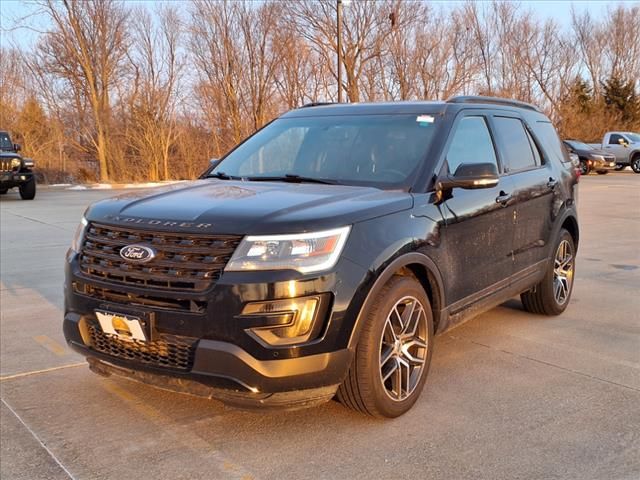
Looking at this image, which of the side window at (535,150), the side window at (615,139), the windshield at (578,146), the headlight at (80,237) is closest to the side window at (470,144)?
the side window at (535,150)

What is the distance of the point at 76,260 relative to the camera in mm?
3551

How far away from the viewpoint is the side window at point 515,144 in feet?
16.1

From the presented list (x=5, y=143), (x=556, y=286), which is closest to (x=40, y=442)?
(x=556, y=286)

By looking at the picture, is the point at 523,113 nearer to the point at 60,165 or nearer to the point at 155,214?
the point at 155,214

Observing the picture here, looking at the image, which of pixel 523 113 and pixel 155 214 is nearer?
pixel 155 214

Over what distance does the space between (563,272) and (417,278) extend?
2571 millimetres

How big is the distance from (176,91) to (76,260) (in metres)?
28.3

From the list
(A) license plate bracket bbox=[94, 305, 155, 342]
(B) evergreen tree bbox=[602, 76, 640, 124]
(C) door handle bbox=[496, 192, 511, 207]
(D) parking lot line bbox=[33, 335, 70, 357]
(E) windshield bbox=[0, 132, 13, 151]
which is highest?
(B) evergreen tree bbox=[602, 76, 640, 124]

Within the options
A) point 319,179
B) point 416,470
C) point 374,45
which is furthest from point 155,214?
point 374,45

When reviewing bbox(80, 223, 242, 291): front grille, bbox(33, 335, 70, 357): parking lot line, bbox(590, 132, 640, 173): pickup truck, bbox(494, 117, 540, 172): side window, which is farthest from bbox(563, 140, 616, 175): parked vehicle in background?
bbox(80, 223, 242, 291): front grille

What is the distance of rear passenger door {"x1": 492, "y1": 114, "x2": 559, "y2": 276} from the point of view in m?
4.83

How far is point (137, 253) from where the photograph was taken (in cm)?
317

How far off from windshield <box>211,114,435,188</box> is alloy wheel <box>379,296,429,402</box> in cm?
79

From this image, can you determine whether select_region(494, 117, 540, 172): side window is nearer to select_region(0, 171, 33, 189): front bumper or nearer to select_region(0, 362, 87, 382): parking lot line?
select_region(0, 362, 87, 382): parking lot line
